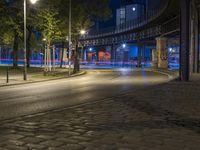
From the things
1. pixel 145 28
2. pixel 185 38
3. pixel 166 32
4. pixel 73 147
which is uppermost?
pixel 145 28

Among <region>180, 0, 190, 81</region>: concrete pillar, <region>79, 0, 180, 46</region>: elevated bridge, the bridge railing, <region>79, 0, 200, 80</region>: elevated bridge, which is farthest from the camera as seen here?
the bridge railing

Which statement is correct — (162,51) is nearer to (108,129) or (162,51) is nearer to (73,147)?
(108,129)

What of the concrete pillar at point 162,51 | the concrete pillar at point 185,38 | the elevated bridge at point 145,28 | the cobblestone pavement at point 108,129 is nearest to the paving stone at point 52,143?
the cobblestone pavement at point 108,129

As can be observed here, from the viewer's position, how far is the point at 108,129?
33.3ft

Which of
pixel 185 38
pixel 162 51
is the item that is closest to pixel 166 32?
pixel 162 51

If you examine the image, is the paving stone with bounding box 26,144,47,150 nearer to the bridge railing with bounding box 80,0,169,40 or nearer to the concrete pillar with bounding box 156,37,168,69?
the bridge railing with bounding box 80,0,169,40

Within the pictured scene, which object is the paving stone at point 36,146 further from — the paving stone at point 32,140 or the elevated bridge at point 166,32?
the elevated bridge at point 166,32

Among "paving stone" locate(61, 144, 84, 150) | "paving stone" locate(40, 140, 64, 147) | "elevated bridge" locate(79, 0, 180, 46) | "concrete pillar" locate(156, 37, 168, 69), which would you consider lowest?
"paving stone" locate(61, 144, 84, 150)

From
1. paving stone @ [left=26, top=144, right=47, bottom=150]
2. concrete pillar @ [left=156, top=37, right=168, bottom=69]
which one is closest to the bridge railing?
concrete pillar @ [left=156, top=37, right=168, bottom=69]

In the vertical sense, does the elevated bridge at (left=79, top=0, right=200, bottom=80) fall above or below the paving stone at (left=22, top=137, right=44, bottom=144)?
above

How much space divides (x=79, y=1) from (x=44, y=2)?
8.19 meters

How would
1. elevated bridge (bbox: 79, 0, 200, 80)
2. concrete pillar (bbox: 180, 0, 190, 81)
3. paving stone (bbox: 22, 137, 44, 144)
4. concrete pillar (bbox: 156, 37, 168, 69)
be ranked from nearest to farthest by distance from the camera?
paving stone (bbox: 22, 137, 44, 144) → concrete pillar (bbox: 180, 0, 190, 81) → elevated bridge (bbox: 79, 0, 200, 80) → concrete pillar (bbox: 156, 37, 168, 69)

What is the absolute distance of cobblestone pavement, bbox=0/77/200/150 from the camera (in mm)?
8375

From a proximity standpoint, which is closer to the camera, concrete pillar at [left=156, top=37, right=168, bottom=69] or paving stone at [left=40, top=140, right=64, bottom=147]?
paving stone at [left=40, top=140, right=64, bottom=147]
